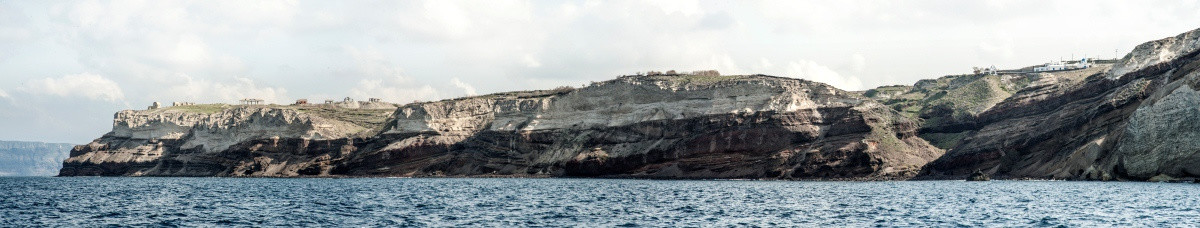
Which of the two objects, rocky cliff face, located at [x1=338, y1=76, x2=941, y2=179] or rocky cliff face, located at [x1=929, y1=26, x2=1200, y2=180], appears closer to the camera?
rocky cliff face, located at [x1=929, y1=26, x2=1200, y2=180]

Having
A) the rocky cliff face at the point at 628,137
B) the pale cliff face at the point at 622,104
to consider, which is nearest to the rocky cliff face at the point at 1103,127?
the rocky cliff face at the point at 628,137

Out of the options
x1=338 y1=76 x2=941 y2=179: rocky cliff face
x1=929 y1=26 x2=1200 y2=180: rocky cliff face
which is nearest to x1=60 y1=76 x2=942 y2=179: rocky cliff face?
x1=338 y1=76 x2=941 y2=179: rocky cliff face

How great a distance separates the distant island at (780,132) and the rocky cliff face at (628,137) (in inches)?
10.5

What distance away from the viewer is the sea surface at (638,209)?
59.2m

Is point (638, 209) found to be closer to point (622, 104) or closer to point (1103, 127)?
point (1103, 127)

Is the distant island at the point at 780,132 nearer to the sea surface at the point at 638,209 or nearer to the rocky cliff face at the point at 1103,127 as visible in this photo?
the rocky cliff face at the point at 1103,127

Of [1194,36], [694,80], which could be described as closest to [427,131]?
[694,80]

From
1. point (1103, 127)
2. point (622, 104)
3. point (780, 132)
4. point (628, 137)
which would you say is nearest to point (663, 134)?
point (628, 137)

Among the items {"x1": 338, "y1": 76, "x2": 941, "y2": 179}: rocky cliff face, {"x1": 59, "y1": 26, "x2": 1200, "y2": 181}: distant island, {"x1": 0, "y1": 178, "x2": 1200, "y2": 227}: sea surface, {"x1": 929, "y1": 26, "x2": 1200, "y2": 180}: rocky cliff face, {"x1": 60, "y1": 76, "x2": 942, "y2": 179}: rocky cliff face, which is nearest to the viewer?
{"x1": 0, "y1": 178, "x2": 1200, "y2": 227}: sea surface

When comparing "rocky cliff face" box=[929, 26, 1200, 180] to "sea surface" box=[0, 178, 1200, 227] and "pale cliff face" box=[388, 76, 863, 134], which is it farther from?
"pale cliff face" box=[388, 76, 863, 134]

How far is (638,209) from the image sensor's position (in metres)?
70.1

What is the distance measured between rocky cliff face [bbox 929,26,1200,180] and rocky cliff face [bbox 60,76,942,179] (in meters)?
11.4

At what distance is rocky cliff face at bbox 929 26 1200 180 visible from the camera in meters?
103

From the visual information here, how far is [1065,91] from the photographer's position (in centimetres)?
14500
